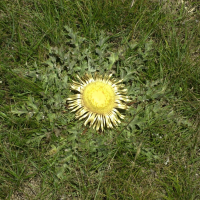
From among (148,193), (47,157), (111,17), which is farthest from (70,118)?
(111,17)

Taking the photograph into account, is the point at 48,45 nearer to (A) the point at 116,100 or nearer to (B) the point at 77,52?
(B) the point at 77,52

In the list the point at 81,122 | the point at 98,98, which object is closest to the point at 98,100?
the point at 98,98

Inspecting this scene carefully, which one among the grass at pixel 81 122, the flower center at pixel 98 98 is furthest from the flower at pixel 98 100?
the grass at pixel 81 122

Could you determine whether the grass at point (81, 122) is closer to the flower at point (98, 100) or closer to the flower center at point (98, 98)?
the flower at point (98, 100)

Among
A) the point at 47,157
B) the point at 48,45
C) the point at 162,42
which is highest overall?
the point at 162,42

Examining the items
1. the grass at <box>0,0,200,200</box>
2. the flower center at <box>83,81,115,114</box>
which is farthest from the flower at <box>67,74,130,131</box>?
the grass at <box>0,0,200,200</box>

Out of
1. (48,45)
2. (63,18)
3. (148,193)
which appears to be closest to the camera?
(148,193)

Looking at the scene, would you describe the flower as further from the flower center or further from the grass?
the grass
